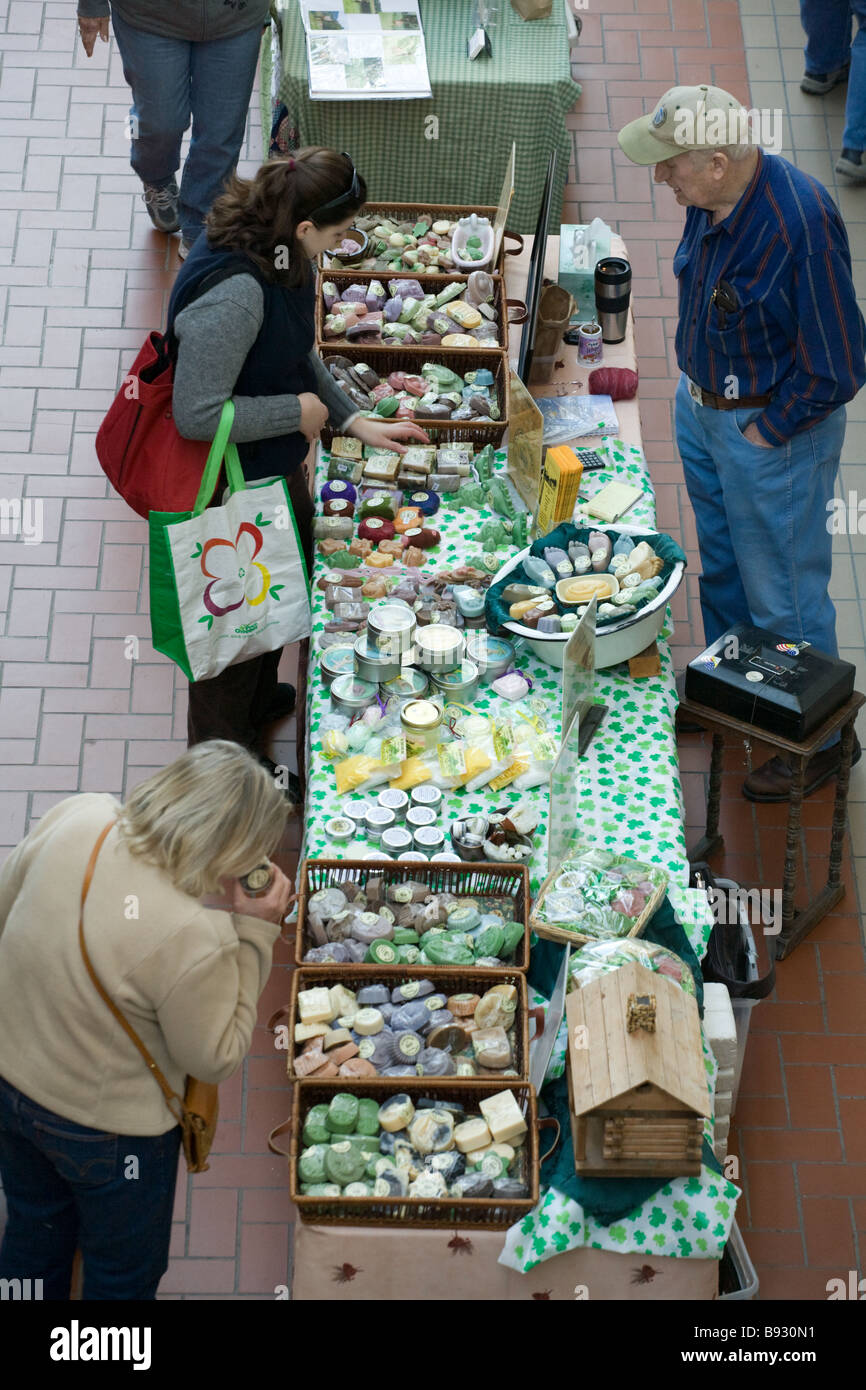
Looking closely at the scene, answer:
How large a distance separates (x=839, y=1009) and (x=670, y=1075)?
5.18ft

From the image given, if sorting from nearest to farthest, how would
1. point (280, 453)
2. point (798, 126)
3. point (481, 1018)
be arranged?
point (481, 1018) → point (280, 453) → point (798, 126)

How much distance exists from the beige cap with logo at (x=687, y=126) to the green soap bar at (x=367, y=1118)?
105 inches

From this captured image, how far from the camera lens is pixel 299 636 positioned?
437 centimetres

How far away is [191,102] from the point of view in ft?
20.5

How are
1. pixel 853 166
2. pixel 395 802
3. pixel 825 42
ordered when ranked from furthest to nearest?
pixel 825 42, pixel 853 166, pixel 395 802

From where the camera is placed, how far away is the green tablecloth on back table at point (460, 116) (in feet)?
20.5

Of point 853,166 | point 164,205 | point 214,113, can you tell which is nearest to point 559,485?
point 214,113

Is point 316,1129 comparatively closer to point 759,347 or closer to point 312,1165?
point 312,1165

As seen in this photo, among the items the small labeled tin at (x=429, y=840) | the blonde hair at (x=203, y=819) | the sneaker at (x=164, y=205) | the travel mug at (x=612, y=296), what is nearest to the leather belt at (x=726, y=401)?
the travel mug at (x=612, y=296)

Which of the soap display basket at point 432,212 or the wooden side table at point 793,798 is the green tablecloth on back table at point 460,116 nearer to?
the soap display basket at point 432,212

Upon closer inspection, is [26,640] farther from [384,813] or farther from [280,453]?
[384,813]

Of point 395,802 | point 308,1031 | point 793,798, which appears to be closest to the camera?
point 308,1031

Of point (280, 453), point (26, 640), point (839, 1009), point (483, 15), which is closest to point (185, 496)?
point (280, 453)

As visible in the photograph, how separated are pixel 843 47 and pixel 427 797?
546cm
